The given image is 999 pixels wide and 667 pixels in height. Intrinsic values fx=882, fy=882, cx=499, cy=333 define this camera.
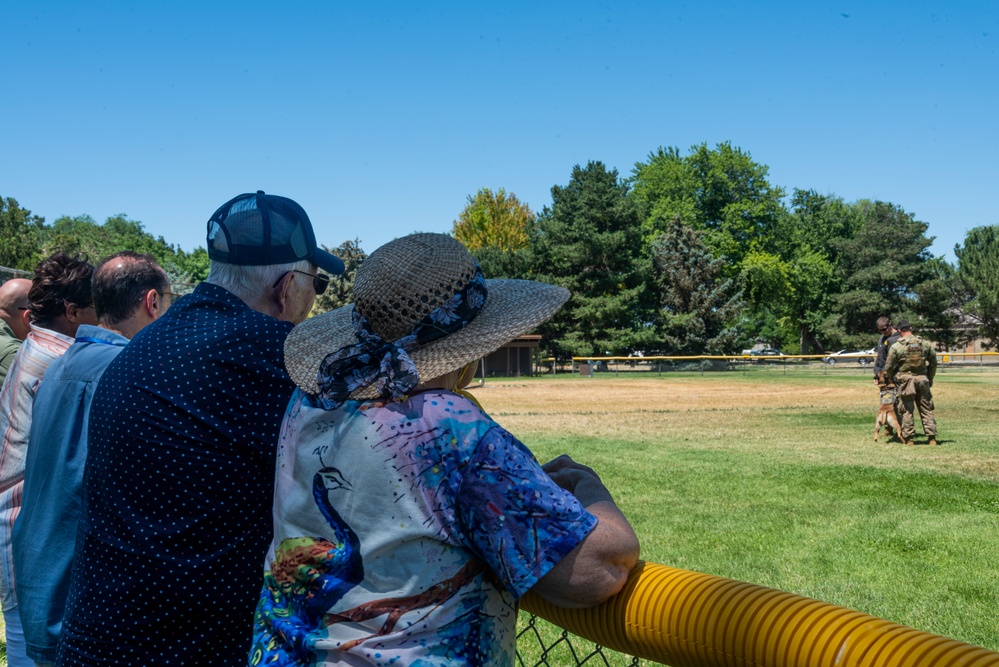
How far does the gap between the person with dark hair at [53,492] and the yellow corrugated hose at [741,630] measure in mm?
1481

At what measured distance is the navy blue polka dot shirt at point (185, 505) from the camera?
182 cm

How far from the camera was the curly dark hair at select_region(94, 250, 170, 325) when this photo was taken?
2754 mm

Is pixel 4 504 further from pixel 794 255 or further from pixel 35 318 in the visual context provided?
pixel 794 255

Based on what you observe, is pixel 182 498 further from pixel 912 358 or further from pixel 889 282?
pixel 889 282

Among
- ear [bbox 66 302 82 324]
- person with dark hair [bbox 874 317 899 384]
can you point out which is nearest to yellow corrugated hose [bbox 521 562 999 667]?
ear [bbox 66 302 82 324]

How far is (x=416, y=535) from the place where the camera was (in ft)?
4.76

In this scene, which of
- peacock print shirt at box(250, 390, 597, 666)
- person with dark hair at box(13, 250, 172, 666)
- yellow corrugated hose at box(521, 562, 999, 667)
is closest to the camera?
yellow corrugated hose at box(521, 562, 999, 667)

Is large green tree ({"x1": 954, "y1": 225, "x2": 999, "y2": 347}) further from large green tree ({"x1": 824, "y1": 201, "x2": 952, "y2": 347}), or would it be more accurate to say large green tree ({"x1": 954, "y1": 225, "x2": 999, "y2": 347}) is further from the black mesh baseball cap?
the black mesh baseball cap

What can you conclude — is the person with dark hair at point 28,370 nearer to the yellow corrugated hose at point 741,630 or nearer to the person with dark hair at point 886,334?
the yellow corrugated hose at point 741,630

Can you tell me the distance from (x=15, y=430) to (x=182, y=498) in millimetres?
1422

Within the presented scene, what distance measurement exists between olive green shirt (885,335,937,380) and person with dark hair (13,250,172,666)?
15.2 m

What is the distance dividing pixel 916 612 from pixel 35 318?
17.7ft

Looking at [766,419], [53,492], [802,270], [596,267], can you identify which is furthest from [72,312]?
[802,270]

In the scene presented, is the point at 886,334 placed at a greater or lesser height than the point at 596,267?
lesser
